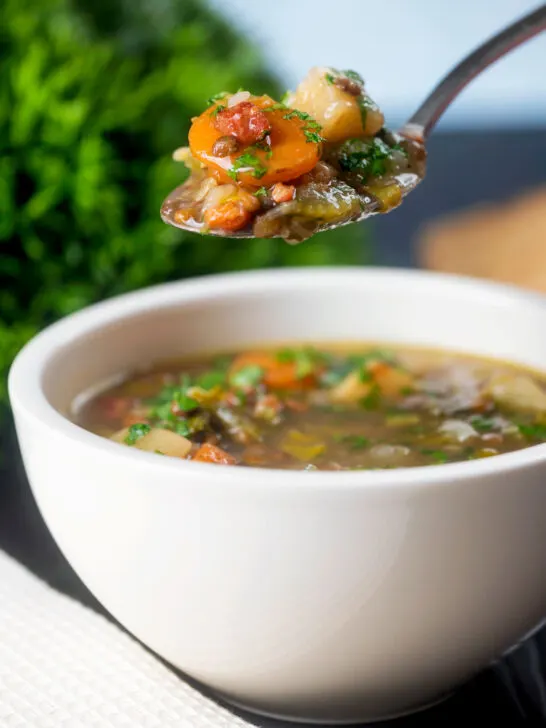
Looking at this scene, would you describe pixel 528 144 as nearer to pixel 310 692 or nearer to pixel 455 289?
pixel 455 289

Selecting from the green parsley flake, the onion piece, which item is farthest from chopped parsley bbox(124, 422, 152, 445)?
the onion piece

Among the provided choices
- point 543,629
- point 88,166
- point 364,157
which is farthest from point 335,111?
point 88,166

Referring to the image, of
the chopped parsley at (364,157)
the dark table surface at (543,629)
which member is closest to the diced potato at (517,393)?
the dark table surface at (543,629)

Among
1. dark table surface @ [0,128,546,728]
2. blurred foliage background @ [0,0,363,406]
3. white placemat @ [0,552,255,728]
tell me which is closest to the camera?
white placemat @ [0,552,255,728]

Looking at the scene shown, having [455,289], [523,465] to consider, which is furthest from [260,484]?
[455,289]

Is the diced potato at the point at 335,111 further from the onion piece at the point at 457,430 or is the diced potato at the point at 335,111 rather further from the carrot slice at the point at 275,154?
the onion piece at the point at 457,430

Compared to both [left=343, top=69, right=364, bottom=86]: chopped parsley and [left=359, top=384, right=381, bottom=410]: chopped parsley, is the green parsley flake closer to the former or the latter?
[left=359, top=384, right=381, bottom=410]: chopped parsley

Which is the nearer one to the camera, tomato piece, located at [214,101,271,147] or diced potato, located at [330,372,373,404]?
tomato piece, located at [214,101,271,147]
